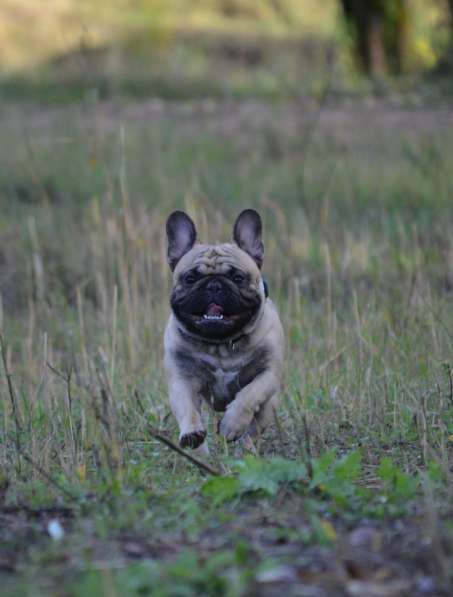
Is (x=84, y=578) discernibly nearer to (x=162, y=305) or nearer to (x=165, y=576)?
(x=165, y=576)

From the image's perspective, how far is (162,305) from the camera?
8.45 meters

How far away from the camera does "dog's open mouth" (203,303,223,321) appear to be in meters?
5.70

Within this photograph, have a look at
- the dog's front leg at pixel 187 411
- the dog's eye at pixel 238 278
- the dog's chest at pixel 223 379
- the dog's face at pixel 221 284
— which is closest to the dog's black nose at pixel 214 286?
the dog's face at pixel 221 284

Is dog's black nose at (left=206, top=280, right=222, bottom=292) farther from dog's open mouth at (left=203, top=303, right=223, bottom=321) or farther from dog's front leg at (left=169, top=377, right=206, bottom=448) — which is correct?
dog's front leg at (left=169, top=377, right=206, bottom=448)

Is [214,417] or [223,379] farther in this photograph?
[214,417]

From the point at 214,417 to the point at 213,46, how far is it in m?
20.3

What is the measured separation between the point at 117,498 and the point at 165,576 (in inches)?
36.8

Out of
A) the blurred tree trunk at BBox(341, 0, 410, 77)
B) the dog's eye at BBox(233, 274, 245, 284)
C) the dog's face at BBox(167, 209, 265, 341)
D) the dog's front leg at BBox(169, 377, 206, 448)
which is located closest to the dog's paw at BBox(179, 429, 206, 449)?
the dog's front leg at BBox(169, 377, 206, 448)


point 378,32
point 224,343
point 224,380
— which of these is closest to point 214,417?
point 224,380

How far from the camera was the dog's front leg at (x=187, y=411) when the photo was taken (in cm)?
535

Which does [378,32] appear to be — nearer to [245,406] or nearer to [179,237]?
[179,237]

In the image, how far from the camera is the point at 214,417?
6.65 m

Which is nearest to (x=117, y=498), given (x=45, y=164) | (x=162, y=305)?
(x=162, y=305)

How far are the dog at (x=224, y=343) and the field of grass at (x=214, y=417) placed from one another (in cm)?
22
